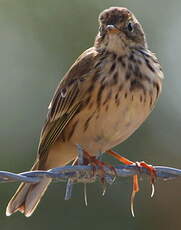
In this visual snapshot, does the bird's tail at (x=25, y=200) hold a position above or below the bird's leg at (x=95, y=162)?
below

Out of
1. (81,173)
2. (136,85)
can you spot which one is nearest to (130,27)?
(136,85)

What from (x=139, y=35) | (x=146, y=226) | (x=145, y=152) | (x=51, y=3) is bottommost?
(x=146, y=226)

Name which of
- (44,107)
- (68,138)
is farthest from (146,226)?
(68,138)

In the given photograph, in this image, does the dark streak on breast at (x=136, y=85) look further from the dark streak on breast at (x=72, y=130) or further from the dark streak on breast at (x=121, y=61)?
the dark streak on breast at (x=72, y=130)

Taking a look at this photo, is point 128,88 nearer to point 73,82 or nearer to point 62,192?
point 73,82

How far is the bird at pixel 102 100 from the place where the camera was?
10.8 metres

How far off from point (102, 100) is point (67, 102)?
0.52 m

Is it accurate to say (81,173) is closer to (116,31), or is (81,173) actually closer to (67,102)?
(67,102)

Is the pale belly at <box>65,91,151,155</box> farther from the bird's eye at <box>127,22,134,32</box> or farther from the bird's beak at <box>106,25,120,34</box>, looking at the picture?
the bird's eye at <box>127,22,134,32</box>

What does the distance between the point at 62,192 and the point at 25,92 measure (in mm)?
2497

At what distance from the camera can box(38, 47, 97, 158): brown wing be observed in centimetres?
1108

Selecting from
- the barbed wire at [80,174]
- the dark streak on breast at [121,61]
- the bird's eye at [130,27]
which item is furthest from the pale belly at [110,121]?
the bird's eye at [130,27]

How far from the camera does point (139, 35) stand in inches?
456

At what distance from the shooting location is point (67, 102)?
11172mm
